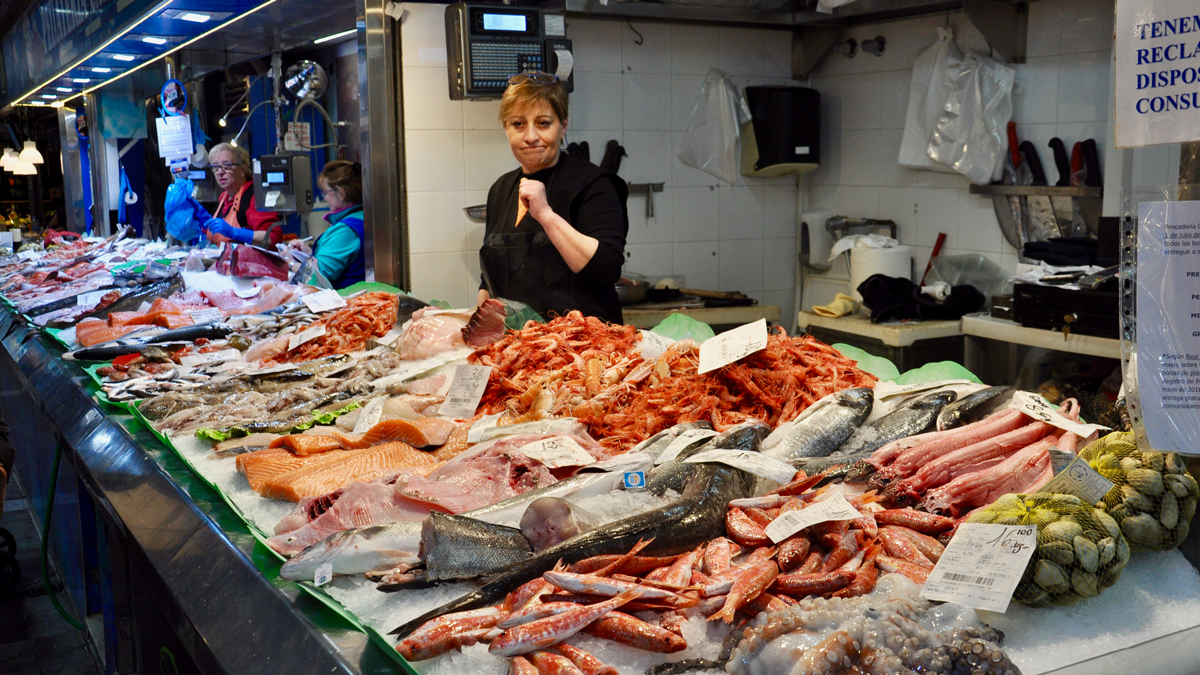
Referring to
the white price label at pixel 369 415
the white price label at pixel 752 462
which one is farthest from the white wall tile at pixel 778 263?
the white price label at pixel 752 462

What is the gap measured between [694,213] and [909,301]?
1986mm

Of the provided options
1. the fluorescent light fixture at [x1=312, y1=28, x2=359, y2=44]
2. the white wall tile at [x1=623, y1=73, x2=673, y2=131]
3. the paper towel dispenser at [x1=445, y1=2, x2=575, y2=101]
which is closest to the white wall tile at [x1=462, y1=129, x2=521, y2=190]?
the paper towel dispenser at [x1=445, y1=2, x2=575, y2=101]

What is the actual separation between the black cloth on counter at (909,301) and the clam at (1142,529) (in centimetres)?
400

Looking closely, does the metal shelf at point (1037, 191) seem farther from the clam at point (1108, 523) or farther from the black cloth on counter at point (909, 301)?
the clam at point (1108, 523)

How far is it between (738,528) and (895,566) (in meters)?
0.26

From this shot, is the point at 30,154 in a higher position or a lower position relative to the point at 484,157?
higher

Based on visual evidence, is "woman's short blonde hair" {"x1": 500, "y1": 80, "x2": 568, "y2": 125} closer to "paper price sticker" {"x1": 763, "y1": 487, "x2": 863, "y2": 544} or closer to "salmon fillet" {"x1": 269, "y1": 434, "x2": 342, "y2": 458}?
"salmon fillet" {"x1": 269, "y1": 434, "x2": 342, "y2": 458}

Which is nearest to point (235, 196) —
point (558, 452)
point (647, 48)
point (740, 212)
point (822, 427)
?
point (647, 48)

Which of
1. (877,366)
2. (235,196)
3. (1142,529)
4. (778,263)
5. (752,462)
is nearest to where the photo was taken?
(1142,529)

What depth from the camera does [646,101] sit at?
21.9 ft

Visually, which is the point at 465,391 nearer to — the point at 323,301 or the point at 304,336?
the point at 304,336

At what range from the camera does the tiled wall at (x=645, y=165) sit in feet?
16.7

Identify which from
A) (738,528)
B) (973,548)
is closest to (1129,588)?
(973,548)

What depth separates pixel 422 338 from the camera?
3252 millimetres
